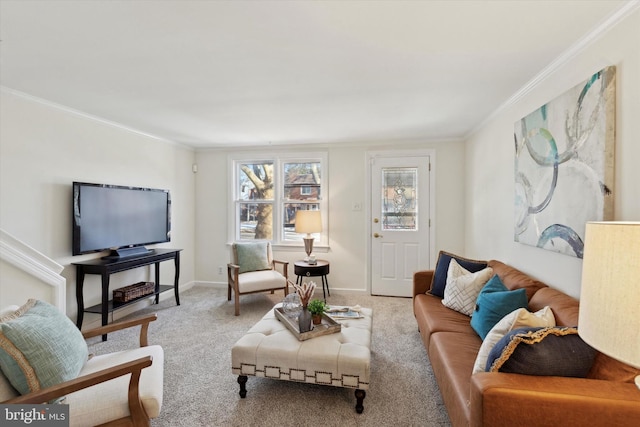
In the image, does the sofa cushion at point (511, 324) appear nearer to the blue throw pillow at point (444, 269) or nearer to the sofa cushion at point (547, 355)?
the sofa cushion at point (547, 355)

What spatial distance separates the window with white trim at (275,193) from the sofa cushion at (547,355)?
3.38m

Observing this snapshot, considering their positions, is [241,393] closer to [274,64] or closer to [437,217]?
[274,64]

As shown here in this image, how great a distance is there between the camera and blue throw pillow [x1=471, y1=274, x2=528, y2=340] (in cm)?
191

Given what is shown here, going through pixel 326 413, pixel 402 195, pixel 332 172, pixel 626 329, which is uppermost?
pixel 332 172

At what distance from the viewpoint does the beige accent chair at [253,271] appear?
12.2ft

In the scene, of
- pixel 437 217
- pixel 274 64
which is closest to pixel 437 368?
pixel 274 64

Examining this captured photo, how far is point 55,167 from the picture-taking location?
9.41 ft

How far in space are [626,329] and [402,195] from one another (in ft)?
11.8

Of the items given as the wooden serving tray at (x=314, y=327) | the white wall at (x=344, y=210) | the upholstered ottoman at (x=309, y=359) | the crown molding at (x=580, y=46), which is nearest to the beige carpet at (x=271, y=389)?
the upholstered ottoman at (x=309, y=359)

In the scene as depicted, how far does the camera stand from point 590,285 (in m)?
0.91

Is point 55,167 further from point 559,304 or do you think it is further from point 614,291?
point 559,304

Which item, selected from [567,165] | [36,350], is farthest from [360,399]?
[567,165]

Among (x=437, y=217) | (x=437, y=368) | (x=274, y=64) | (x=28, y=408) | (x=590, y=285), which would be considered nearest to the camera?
(x=590, y=285)

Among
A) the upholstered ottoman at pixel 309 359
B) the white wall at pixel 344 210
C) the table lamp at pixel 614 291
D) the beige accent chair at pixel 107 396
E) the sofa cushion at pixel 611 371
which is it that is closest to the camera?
the table lamp at pixel 614 291
